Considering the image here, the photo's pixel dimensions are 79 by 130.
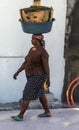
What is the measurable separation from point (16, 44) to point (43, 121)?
73.2 inches

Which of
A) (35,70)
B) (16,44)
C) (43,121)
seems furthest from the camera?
(16,44)

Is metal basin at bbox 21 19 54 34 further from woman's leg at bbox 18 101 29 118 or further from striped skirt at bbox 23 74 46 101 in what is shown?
woman's leg at bbox 18 101 29 118

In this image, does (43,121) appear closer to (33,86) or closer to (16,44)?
(33,86)

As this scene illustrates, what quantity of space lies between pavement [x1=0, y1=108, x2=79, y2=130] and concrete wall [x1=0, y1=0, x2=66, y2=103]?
774 mm

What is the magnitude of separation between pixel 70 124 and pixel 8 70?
77.2 inches

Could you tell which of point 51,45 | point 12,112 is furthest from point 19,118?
point 51,45

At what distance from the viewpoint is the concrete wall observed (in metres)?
9.59

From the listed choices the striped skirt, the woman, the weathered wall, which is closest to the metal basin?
the woman

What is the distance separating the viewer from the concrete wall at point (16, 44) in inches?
378

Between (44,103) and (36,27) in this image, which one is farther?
(44,103)

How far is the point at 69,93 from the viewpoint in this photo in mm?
10266

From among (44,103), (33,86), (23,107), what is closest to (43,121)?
(44,103)

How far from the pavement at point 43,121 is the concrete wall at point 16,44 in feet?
2.54

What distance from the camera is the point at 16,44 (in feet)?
31.9
